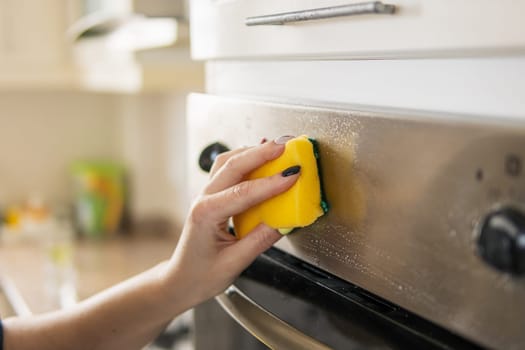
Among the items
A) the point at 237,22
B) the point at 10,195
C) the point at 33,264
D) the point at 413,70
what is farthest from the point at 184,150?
the point at 413,70

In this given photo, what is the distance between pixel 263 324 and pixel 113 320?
207 millimetres

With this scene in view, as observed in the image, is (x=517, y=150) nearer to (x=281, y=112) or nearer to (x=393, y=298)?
(x=393, y=298)

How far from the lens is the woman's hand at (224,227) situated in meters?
0.54

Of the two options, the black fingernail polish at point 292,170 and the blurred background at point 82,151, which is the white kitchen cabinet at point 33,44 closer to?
the blurred background at point 82,151

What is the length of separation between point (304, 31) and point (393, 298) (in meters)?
0.22

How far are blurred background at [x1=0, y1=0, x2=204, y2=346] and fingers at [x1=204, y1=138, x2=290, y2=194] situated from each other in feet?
2.57

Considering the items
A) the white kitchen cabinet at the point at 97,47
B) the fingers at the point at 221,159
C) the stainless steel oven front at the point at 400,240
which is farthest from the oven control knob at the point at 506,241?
the white kitchen cabinet at the point at 97,47

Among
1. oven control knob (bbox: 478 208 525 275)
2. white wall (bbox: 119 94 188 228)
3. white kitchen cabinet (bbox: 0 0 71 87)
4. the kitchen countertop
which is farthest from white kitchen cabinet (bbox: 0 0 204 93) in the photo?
oven control knob (bbox: 478 208 525 275)

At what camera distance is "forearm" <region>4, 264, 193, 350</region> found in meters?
0.68

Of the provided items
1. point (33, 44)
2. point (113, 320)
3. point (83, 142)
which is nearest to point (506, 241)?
point (113, 320)

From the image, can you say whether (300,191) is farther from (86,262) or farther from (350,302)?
(86,262)

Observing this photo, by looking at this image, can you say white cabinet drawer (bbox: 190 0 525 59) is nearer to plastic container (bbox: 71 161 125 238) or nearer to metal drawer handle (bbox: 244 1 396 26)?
metal drawer handle (bbox: 244 1 396 26)

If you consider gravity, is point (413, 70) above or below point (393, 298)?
above

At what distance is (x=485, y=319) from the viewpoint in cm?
38
